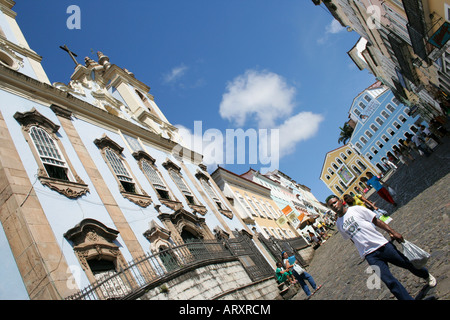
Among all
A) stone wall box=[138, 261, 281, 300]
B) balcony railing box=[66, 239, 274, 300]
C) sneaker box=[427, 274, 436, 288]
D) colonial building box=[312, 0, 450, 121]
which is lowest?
sneaker box=[427, 274, 436, 288]

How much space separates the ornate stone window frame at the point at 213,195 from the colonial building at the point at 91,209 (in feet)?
5.02

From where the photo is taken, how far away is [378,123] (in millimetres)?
56781

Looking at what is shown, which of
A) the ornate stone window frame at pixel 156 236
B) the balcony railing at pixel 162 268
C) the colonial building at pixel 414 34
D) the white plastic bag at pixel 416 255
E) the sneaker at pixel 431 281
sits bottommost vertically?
the sneaker at pixel 431 281

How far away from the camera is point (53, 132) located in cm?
1173

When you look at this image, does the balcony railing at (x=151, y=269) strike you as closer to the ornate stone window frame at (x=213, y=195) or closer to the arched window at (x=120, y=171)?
the arched window at (x=120, y=171)

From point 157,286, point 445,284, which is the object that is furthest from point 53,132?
point 445,284

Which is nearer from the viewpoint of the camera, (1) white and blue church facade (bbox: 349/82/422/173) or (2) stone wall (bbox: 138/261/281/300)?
(2) stone wall (bbox: 138/261/281/300)

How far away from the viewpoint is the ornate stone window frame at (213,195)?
20381mm

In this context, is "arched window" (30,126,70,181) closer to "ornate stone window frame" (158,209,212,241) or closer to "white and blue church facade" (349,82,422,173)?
"ornate stone window frame" (158,209,212,241)

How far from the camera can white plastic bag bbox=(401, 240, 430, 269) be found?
13.6 feet

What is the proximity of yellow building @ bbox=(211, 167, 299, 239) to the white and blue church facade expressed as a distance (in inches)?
1178

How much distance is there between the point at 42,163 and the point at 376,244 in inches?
390

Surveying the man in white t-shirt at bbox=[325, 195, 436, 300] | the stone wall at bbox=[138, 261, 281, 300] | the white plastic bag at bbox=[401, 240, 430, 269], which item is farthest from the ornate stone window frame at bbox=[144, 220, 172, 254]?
the white plastic bag at bbox=[401, 240, 430, 269]

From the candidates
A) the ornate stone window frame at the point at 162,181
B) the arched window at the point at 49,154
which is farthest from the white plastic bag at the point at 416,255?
the ornate stone window frame at the point at 162,181
